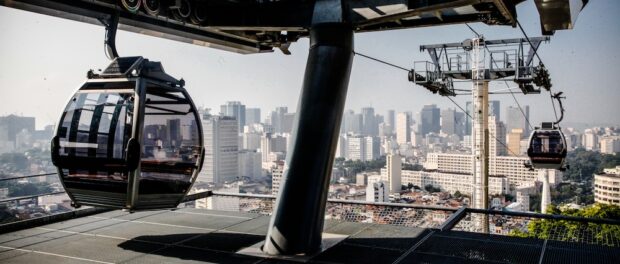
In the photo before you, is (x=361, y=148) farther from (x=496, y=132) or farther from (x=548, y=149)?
(x=548, y=149)

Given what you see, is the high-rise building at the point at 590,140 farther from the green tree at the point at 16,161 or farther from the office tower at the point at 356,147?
the green tree at the point at 16,161

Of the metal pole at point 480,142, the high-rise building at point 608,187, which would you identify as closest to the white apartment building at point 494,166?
the high-rise building at point 608,187

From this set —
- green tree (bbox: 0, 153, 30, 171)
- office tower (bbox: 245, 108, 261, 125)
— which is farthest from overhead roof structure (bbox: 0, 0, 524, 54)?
office tower (bbox: 245, 108, 261, 125)

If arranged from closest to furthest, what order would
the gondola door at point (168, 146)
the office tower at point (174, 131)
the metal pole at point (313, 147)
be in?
the gondola door at point (168, 146) → the metal pole at point (313, 147) → the office tower at point (174, 131)

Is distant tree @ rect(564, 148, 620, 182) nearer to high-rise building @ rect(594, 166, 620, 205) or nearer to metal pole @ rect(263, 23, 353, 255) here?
high-rise building @ rect(594, 166, 620, 205)

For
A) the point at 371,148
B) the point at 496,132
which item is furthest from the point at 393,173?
the point at 371,148

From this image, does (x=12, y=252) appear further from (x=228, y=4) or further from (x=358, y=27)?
(x=358, y=27)
